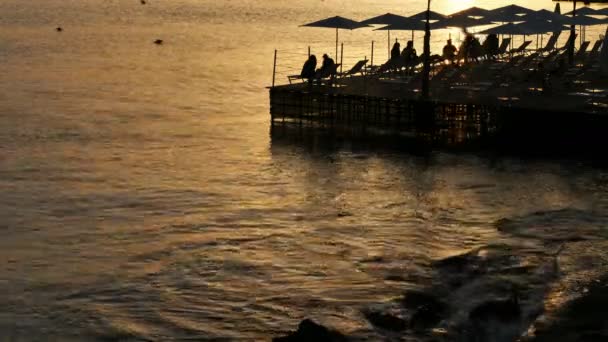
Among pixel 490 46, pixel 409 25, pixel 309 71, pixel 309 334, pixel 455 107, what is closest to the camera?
pixel 309 334

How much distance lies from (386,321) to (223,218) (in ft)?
23.0

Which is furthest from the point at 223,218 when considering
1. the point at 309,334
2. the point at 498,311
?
the point at 309,334

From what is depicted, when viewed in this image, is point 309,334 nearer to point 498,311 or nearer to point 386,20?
point 498,311

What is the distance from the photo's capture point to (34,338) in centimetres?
1420

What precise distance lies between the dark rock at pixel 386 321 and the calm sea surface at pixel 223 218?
0.18 m

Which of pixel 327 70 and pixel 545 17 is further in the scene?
pixel 545 17

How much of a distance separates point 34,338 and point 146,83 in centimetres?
3233

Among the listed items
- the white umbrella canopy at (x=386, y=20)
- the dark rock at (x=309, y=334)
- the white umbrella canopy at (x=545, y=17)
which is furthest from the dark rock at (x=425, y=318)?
the white umbrella canopy at (x=545, y=17)

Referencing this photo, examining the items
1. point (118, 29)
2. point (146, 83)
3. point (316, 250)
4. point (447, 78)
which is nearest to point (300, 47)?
point (118, 29)

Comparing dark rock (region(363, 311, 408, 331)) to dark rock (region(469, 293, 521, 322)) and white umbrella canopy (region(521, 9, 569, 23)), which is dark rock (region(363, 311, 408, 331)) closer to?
dark rock (region(469, 293, 521, 322))

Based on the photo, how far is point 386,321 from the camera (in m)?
14.2

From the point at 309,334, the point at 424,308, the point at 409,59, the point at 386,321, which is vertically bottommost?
the point at 386,321

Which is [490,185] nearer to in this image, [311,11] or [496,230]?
[496,230]

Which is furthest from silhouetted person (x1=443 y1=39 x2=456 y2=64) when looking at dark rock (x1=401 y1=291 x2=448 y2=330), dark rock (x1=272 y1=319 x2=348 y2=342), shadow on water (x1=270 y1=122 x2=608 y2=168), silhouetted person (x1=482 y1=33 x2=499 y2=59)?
dark rock (x1=272 y1=319 x2=348 y2=342)
